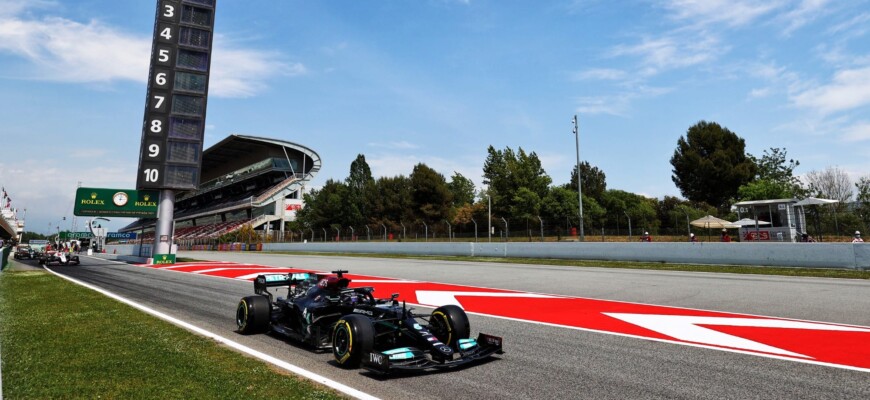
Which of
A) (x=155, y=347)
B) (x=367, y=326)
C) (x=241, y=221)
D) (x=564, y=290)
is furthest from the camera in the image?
(x=241, y=221)

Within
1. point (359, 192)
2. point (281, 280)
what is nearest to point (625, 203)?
point (359, 192)

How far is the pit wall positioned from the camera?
16.2 metres

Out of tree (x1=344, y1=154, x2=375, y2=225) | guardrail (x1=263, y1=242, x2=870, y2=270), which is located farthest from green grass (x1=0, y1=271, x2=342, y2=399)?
tree (x1=344, y1=154, x2=375, y2=225)

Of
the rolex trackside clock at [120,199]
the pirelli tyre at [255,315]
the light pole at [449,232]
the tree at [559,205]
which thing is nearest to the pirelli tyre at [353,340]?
the pirelli tyre at [255,315]

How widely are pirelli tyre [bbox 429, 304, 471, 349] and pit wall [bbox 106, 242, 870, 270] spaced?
672 inches

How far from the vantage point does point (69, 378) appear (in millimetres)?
4500

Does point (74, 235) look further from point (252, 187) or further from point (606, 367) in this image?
point (606, 367)

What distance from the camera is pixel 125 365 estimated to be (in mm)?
4969

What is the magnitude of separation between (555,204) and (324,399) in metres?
52.1

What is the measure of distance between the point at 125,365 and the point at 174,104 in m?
26.1

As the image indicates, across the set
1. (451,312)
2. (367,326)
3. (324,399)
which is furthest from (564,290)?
(324,399)

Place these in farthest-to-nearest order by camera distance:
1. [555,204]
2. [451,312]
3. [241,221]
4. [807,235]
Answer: [241,221] → [555,204] → [807,235] → [451,312]

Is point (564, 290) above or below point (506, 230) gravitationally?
below

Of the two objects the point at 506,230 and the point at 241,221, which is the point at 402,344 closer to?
the point at 506,230
